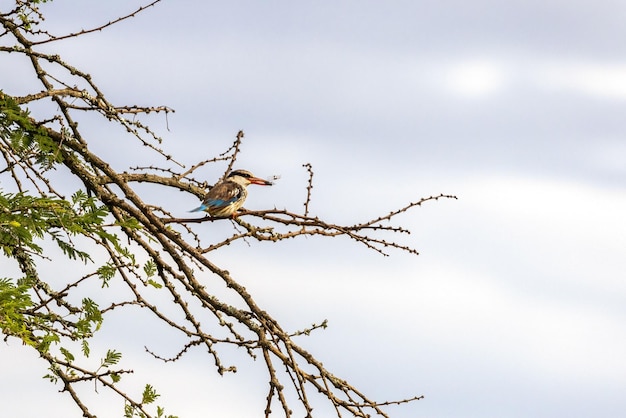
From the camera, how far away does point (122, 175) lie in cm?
651

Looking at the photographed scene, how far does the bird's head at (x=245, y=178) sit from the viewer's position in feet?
25.1

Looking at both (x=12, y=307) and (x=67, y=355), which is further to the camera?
(x=67, y=355)

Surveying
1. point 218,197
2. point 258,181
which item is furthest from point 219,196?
point 258,181

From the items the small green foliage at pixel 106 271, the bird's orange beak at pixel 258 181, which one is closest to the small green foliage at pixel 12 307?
the small green foliage at pixel 106 271

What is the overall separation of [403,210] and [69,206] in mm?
2253

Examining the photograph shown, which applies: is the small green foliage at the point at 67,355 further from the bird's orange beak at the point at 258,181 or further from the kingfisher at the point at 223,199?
the bird's orange beak at the point at 258,181

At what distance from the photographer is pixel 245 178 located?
7.88 m

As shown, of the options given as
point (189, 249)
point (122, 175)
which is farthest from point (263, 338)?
point (122, 175)

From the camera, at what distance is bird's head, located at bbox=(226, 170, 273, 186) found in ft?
25.1

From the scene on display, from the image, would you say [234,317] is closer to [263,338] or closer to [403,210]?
[263,338]

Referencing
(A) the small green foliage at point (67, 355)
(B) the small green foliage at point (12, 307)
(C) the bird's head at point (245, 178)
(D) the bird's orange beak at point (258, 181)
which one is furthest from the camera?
(D) the bird's orange beak at point (258, 181)

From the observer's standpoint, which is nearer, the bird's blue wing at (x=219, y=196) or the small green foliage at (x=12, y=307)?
the small green foliage at (x=12, y=307)

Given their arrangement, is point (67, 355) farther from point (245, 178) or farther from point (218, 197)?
point (245, 178)

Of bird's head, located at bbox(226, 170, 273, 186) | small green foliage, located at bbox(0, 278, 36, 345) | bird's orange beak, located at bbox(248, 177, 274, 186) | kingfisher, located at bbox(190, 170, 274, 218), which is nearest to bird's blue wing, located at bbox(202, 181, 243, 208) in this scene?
kingfisher, located at bbox(190, 170, 274, 218)
